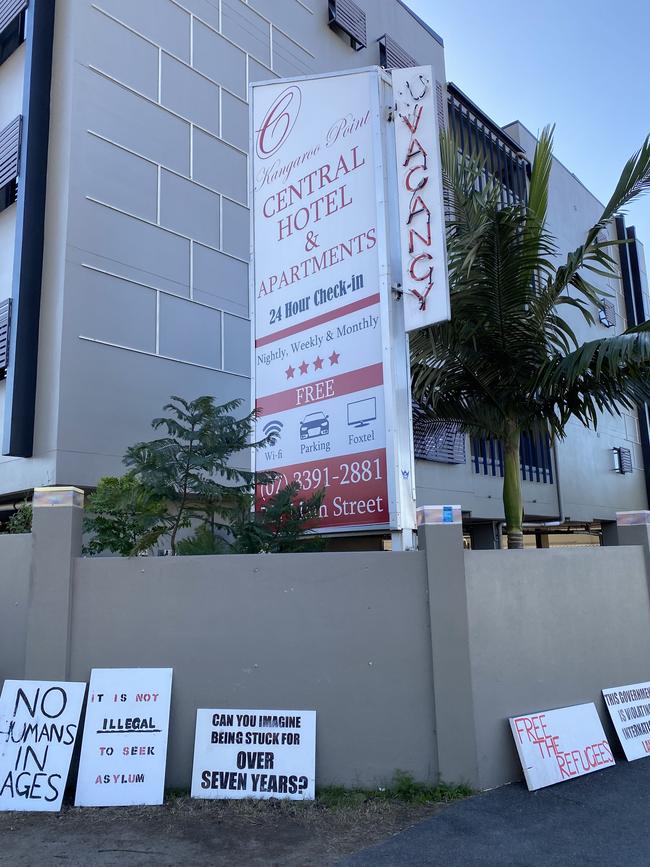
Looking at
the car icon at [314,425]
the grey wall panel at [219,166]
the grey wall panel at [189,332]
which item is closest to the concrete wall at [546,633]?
the car icon at [314,425]

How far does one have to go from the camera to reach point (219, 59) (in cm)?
1324

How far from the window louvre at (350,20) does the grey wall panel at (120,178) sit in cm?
618

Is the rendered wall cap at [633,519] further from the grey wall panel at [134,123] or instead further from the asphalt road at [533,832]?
the grey wall panel at [134,123]

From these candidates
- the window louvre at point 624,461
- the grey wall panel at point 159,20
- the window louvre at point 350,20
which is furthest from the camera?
the window louvre at point 624,461

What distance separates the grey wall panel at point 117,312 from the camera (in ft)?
35.5

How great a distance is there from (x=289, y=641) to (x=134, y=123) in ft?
31.6

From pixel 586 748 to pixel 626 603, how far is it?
1.61m

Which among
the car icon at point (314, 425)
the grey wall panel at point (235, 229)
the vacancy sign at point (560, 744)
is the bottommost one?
the vacancy sign at point (560, 744)

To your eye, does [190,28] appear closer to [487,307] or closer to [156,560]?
[487,307]

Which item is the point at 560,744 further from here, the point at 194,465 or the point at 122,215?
the point at 122,215

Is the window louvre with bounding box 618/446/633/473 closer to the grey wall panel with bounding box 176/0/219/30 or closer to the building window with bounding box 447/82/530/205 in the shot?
the building window with bounding box 447/82/530/205

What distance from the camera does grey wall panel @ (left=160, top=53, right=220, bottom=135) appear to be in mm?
12383

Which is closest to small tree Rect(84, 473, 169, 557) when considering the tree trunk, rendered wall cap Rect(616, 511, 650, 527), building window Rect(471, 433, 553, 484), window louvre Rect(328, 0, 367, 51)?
the tree trunk

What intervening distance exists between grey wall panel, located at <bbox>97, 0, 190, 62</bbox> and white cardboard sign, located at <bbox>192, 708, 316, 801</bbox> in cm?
1126
